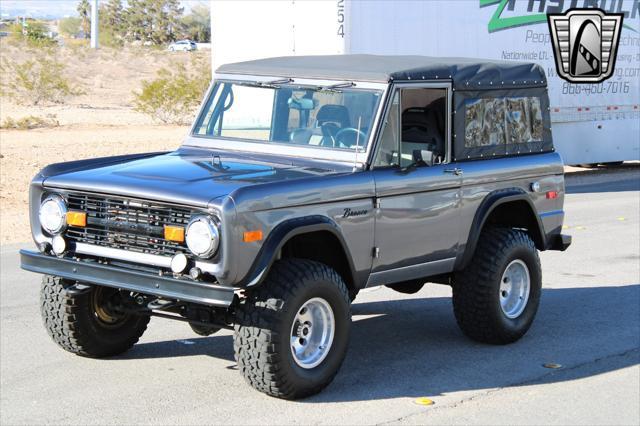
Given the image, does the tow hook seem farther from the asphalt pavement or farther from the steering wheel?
the steering wheel

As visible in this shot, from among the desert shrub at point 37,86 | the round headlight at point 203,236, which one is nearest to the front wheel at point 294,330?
the round headlight at point 203,236

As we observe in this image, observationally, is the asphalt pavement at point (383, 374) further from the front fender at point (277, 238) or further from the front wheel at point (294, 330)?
the front fender at point (277, 238)

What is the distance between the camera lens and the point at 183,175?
634 centimetres

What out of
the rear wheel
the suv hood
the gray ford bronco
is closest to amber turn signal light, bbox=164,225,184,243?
the gray ford bronco

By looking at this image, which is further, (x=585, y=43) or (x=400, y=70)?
(x=585, y=43)

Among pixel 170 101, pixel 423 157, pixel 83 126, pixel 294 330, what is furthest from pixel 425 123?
pixel 170 101

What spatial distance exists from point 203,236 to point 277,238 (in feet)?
1.39

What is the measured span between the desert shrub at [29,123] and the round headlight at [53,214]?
826 inches

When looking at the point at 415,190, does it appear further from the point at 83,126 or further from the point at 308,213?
the point at 83,126

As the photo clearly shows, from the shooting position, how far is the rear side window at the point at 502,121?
299 inches

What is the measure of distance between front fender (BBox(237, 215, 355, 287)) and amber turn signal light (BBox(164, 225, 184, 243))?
0.41 metres

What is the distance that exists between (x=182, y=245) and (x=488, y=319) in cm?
252

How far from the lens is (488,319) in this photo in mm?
7484

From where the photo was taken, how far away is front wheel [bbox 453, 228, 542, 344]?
745 centimetres
